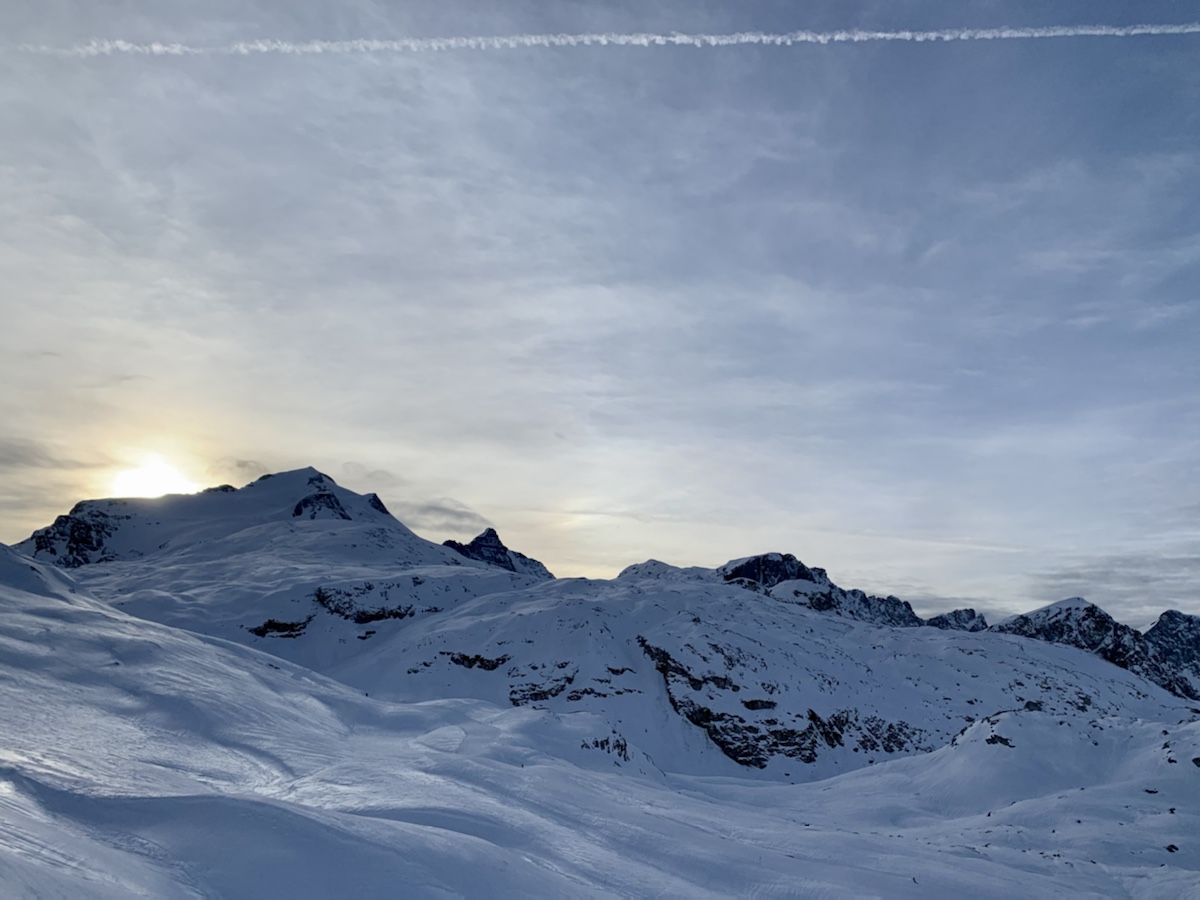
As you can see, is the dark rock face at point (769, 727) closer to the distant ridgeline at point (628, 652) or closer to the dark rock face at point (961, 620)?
the distant ridgeline at point (628, 652)

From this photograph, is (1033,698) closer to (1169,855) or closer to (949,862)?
(1169,855)

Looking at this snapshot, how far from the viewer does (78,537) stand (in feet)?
322

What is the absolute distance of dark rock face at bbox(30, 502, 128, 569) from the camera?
94.6 meters

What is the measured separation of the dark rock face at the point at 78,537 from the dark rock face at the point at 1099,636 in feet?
463

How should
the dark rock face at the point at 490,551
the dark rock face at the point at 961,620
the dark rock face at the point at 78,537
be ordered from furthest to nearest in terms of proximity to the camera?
the dark rock face at the point at 961,620 → the dark rock face at the point at 490,551 → the dark rock face at the point at 78,537

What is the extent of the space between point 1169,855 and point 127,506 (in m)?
128

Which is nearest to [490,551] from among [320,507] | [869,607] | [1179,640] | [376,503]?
[376,503]

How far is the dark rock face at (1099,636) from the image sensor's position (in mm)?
124306

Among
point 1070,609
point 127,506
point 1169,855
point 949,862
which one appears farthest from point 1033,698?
point 127,506

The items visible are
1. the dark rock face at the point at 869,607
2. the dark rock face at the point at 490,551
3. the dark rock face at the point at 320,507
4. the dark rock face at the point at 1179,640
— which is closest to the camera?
the dark rock face at the point at 320,507

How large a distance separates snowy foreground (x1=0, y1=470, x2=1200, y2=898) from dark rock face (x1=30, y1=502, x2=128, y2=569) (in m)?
27.6

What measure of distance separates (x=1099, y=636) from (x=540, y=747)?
15299cm

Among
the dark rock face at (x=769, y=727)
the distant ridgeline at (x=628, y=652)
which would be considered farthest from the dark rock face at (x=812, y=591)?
the dark rock face at (x=769, y=727)

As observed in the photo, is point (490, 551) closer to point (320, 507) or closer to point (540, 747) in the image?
point (320, 507)
